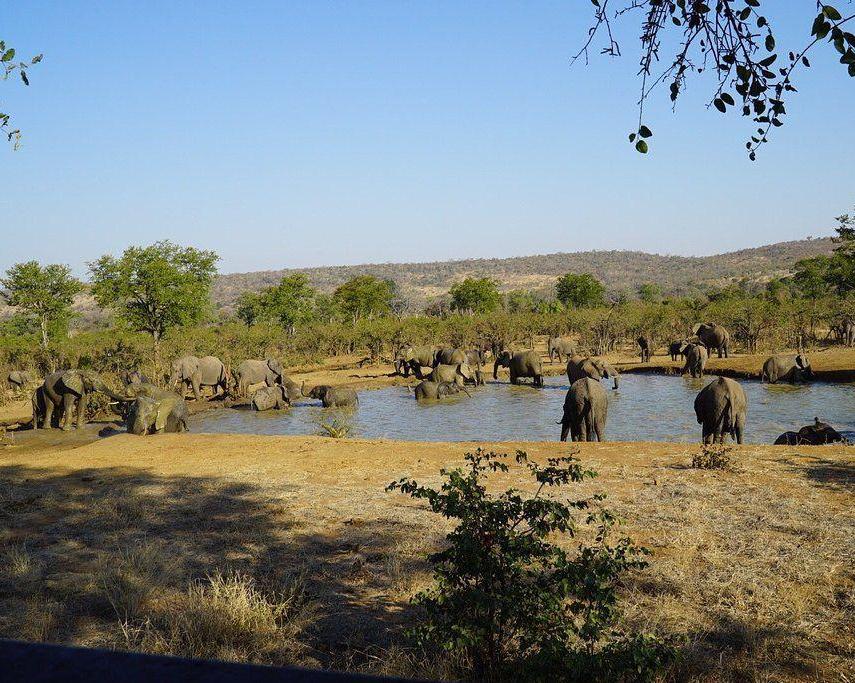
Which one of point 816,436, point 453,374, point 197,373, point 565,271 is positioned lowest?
point 816,436

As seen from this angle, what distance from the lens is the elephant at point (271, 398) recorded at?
82.0ft

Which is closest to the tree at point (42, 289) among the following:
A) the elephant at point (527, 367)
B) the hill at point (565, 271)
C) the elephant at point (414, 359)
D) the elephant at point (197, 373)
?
the elephant at point (197, 373)

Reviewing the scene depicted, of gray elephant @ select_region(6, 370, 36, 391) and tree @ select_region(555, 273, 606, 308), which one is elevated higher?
tree @ select_region(555, 273, 606, 308)

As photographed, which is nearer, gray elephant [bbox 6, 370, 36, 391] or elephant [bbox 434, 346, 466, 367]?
gray elephant [bbox 6, 370, 36, 391]

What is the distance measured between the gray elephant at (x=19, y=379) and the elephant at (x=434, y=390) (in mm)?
17787

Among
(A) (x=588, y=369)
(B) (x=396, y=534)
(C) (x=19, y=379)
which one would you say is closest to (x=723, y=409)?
(B) (x=396, y=534)

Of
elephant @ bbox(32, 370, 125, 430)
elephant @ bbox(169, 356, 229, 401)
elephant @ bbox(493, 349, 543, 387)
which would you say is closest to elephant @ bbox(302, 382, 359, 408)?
elephant @ bbox(169, 356, 229, 401)

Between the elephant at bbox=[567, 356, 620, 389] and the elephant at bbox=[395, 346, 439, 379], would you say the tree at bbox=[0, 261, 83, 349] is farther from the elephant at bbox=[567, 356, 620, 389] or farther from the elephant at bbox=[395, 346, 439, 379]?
the elephant at bbox=[567, 356, 620, 389]

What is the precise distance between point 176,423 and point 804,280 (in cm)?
5802

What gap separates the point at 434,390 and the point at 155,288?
1388 centimetres

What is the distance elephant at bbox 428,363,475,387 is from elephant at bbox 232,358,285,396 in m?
6.50

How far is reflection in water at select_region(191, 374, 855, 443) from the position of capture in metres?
18.9

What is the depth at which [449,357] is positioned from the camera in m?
33.4

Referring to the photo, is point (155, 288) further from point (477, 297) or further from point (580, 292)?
point (580, 292)
